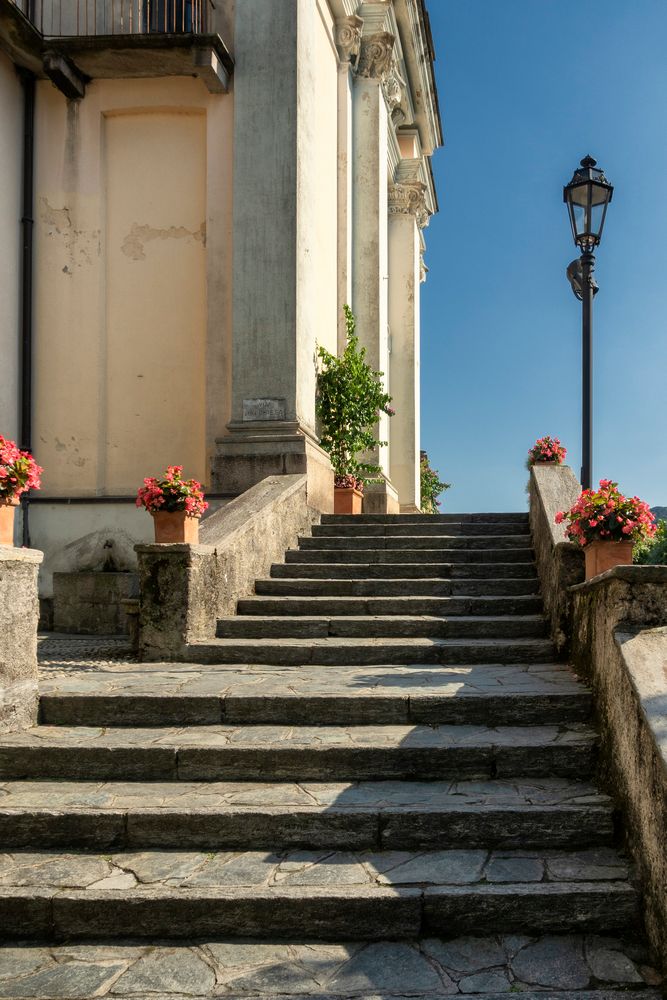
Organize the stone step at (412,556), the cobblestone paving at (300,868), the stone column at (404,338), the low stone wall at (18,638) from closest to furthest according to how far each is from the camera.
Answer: the cobblestone paving at (300,868), the low stone wall at (18,638), the stone step at (412,556), the stone column at (404,338)

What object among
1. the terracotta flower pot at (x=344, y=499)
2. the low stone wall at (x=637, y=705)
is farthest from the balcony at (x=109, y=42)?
the low stone wall at (x=637, y=705)

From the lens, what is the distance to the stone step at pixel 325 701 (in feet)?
15.4

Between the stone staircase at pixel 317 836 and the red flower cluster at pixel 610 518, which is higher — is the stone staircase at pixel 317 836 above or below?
below

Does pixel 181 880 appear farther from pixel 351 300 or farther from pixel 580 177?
pixel 351 300

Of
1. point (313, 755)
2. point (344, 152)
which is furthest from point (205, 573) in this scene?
point (344, 152)

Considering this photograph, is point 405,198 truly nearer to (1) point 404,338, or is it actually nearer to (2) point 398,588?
(1) point 404,338

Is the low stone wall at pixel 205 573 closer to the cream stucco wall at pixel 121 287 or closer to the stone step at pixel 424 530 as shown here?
the stone step at pixel 424 530

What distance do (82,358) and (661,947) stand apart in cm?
840

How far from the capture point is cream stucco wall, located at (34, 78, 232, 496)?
9750 millimetres

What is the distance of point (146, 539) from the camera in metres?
9.48

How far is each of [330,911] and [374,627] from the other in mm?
3168

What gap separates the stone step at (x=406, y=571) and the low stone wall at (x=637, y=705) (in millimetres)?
2649

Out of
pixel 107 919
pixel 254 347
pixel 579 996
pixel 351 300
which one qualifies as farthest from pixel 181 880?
pixel 351 300

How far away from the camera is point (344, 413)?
1070 cm
